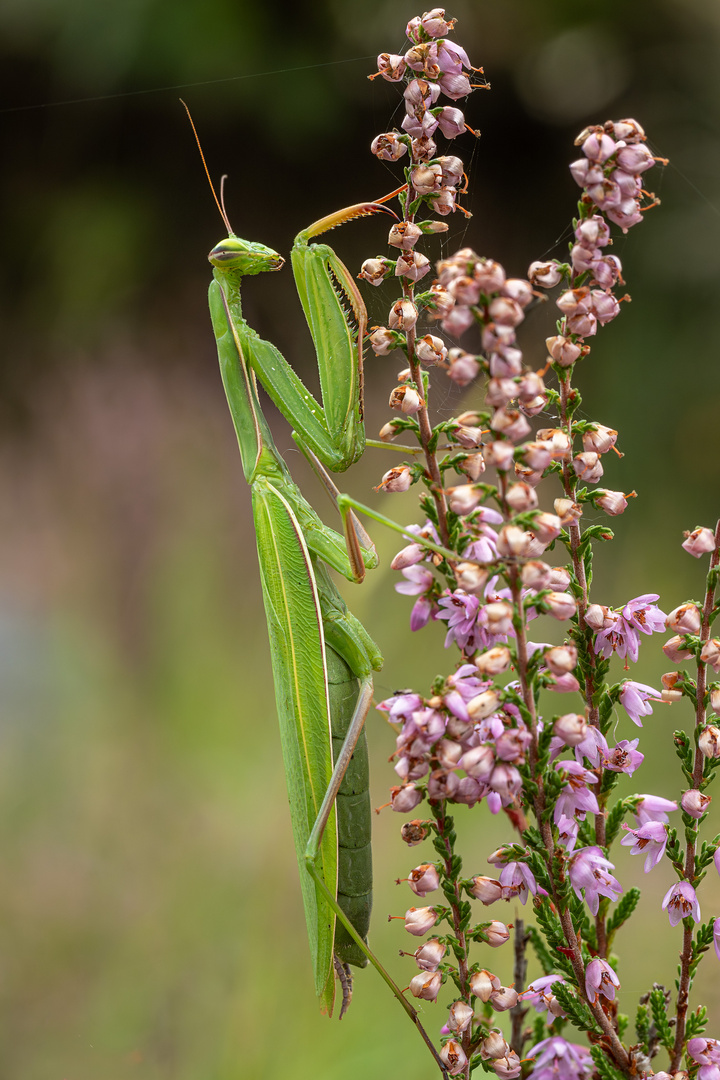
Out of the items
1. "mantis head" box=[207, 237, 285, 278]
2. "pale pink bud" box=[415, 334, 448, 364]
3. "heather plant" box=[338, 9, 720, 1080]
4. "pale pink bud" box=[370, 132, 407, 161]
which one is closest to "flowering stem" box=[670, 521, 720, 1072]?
"heather plant" box=[338, 9, 720, 1080]

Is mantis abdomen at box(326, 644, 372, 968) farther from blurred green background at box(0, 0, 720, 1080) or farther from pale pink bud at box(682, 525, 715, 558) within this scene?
pale pink bud at box(682, 525, 715, 558)

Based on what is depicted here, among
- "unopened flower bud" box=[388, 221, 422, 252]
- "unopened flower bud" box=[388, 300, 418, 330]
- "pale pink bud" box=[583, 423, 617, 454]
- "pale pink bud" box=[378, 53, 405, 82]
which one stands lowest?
"pale pink bud" box=[583, 423, 617, 454]

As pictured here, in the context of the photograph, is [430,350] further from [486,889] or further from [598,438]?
[486,889]

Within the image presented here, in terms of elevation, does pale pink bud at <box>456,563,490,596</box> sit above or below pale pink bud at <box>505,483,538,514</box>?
below

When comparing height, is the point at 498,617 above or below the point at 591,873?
above

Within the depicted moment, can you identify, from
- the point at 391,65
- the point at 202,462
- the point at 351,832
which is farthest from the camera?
the point at 202,462

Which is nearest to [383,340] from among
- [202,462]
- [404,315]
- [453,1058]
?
[404,315]

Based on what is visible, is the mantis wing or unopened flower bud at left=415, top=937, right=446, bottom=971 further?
the mantis wing

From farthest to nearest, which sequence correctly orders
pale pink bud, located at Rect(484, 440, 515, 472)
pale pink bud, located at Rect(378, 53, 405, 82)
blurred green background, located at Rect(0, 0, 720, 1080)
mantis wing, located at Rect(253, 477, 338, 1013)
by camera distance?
blurred green background, located at Rect(0, 0, 720, 1080)
mantis wing, located at Rect(253, 477, 338, 1013)
pale pink bud, located at Rect(378, 53, 405, 82)
pale pink bud, located at Rect(484, 440, 515, 472)

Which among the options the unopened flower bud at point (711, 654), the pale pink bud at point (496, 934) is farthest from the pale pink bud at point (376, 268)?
the pale pink bud at point (496, 934)

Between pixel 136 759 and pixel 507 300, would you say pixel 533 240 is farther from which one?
pixel 136 759
